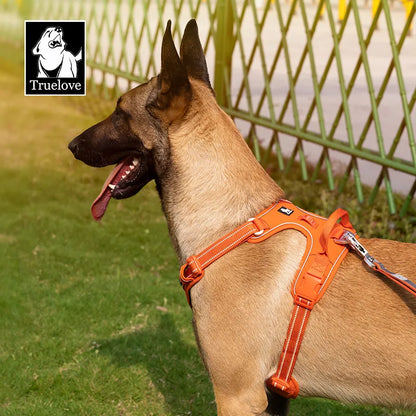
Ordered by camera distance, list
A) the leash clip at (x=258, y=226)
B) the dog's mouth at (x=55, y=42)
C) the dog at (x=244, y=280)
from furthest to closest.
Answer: the dog's mouth at (x=55, y=42), the leash clip at (x=258, y=226), the dog at (x=244, y=280)

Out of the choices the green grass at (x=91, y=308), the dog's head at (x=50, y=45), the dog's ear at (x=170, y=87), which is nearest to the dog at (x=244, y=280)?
the dog's ear at (x=170, y=87)

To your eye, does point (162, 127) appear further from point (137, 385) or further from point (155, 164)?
point (137, 385)

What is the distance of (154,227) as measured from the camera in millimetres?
6855

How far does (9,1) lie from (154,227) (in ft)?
38.0

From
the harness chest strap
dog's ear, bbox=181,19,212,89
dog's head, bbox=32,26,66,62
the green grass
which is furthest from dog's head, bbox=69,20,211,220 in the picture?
dog's head, bbox=32,26,66,62

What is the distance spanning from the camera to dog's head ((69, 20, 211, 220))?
293 cm

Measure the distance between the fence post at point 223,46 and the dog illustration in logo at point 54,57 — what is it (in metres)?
1.77

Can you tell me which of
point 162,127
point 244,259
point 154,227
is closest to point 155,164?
point 162,127

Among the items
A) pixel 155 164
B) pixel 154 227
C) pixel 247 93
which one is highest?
pixel 155 164

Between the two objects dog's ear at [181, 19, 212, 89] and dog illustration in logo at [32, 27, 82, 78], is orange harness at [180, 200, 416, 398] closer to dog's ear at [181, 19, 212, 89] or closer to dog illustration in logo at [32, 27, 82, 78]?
dog's ear at [181, 19, 212, 89]

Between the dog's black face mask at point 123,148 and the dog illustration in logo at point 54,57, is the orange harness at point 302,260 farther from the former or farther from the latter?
the dog illustration in logo at point 54,57

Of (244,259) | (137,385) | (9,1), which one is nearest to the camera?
(244,259)

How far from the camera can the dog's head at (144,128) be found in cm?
293

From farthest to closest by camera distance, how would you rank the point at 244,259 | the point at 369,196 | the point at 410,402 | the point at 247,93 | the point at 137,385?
the point at 247,93
the point at 369,196
the point at 137,385
the point at 244,259
the point at 410,402
